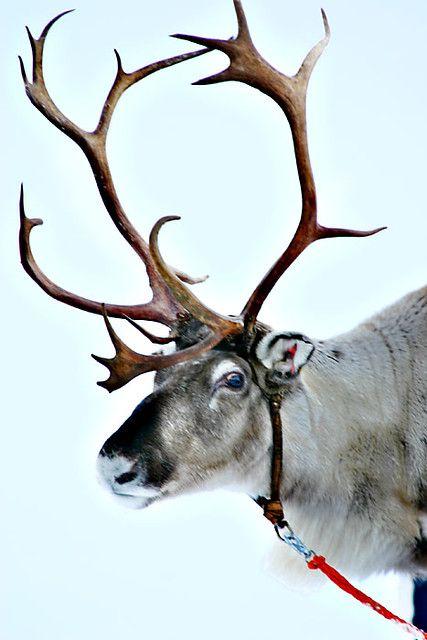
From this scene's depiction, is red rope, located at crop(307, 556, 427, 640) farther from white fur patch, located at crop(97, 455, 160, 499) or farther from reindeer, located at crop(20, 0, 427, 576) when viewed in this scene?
white fur patch, located at crop(97, 455, 160, 499)

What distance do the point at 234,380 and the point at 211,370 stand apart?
2.7 inches

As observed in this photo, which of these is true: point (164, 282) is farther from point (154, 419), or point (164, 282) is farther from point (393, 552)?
point (393, 552)

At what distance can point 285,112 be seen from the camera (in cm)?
290

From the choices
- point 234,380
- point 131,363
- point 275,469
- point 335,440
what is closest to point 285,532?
point 275,469

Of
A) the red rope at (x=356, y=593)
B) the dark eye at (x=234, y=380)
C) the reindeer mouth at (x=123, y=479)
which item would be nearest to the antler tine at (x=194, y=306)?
the dark eye at (x=234, y=380)

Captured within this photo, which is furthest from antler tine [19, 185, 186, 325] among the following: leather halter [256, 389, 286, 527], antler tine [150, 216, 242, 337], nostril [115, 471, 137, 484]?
nostril [115, 471, 137, 484]

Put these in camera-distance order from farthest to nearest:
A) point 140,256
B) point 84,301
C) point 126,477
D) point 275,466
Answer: point 140,256
point 84,301
point 275,466
point 126,477

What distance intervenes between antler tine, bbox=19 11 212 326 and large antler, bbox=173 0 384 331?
0.89 feet

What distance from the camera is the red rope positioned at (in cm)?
291

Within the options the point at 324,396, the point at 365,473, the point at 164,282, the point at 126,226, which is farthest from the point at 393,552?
the point at 126,226

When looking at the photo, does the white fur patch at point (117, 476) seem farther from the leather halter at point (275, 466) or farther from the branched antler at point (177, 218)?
the leather halter at point (275, 466)

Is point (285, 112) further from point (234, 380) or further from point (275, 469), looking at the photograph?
point (275, 469)

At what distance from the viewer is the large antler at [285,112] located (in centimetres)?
286

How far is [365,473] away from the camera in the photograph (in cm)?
296
